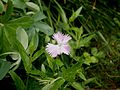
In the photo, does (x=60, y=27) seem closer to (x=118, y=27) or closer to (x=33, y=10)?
(x=33, y=10)

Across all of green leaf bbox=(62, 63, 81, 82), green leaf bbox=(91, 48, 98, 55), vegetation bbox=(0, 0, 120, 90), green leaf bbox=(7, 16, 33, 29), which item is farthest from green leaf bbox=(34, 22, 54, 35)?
green leaf bbox=(91, 48, 98, 55)

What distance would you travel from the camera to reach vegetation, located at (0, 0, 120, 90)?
1084 millimetres

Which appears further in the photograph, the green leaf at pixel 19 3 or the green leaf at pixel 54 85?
the green leaf at pixel 19 3

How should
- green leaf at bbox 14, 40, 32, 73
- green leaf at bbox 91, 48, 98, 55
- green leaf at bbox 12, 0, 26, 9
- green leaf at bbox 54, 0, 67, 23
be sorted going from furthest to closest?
green leaf at bbox 91, 48, 98, 55 → green leaf at bbox 54, 0, 67, 23 → green leaf at bbox 12, 0, 26, 9 → green leaf at bbox 14, 40, 32, 73

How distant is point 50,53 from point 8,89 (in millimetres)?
235

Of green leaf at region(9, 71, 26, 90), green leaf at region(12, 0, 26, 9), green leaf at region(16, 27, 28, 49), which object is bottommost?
green leaf at region(9, 71, 26, 90)

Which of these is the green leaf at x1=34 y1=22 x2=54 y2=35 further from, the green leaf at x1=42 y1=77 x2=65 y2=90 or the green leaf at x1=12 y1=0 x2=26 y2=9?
the green leaf at x1=42 y1=77 x2=65 y2=90

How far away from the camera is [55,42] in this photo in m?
1.26

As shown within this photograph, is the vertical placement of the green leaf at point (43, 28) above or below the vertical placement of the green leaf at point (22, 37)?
below

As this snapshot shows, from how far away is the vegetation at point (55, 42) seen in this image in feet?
3.56

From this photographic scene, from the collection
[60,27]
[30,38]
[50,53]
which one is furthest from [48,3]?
[50,53]

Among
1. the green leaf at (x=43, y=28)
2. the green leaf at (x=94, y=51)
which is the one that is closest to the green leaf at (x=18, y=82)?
the green leaf at (x=43, y=28)

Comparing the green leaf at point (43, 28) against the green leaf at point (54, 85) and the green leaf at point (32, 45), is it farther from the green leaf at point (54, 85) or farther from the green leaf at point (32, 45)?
the green leaf at point (54, 85)

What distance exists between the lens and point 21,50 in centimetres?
104
